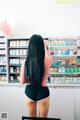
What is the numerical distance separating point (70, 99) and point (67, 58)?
77 centimetres

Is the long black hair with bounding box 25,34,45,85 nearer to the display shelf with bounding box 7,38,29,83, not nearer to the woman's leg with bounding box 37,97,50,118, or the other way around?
the woman's leg with bounding box 37,97,50,118

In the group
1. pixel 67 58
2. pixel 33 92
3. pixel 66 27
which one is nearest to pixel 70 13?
pixel 66 27

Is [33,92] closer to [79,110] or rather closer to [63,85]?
[63,85]

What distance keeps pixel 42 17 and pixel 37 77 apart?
146 centimetres

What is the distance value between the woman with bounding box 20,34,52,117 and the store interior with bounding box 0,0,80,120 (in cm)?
74

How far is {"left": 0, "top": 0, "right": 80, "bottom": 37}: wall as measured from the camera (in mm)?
4766

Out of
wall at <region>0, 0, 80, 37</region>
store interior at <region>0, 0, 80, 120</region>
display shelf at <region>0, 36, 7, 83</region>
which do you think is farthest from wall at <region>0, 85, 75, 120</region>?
wall at <region>0, 0, 80, 37</region>

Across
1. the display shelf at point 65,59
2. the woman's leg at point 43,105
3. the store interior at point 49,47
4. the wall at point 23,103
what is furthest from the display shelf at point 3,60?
the woman's leg at point 43,105

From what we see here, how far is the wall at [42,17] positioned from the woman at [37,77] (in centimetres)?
98

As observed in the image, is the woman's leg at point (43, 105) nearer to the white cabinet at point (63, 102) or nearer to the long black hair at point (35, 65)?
the long black hair at point (35, 65)

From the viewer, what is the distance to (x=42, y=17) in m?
4.81

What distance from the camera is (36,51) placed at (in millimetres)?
3822

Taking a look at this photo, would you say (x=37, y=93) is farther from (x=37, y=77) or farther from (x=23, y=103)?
(x=23, y=103)

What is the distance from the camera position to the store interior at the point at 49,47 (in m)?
4.60
